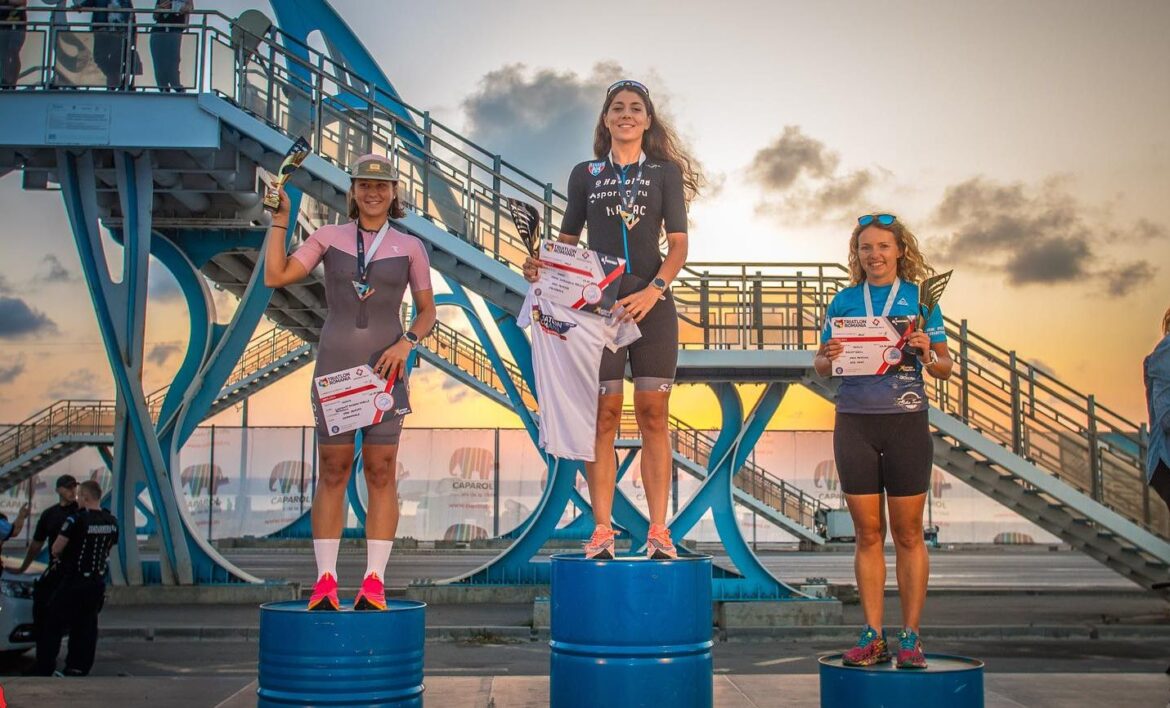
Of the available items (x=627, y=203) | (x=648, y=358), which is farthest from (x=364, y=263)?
(x=648, y=358)

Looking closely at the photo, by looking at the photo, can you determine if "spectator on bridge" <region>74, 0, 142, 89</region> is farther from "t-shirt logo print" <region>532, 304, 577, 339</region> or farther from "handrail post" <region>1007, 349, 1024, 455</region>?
"handrail post" <region>1007, 349, 1024, 455</region>

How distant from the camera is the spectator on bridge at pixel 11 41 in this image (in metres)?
15.2

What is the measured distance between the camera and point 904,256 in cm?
577

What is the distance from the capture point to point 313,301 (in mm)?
22094

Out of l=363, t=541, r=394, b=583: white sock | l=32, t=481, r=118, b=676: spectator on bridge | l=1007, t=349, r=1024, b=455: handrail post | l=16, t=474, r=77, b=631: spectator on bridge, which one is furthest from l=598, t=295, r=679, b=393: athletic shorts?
l=1007, t=349, r=1024, b=455: handrail post

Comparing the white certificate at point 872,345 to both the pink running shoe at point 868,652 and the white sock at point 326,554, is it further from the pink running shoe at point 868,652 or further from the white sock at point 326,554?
the white sock at point 326,554

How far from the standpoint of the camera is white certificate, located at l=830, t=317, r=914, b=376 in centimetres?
549

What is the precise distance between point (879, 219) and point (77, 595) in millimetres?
7953

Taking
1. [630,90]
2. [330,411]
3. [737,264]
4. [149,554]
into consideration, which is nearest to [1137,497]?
[737,264]

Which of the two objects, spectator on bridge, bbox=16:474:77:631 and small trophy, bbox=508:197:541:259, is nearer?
small trophy, bbox=508:197:541:259

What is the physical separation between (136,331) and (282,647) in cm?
1240

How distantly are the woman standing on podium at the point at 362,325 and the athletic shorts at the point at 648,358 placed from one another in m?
0.97

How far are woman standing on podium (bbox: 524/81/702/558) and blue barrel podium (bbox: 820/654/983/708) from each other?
1.16 meters

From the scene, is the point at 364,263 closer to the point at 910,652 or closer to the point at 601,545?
the point at 601,545
